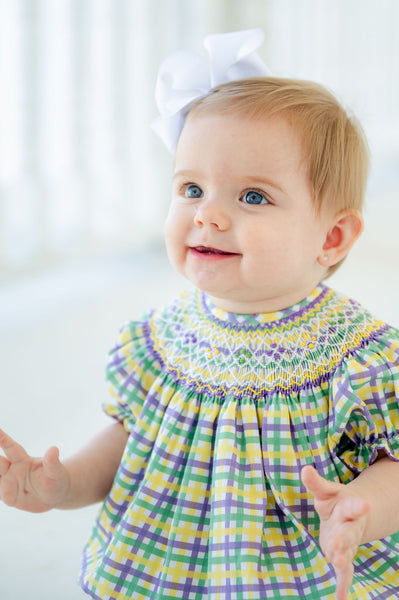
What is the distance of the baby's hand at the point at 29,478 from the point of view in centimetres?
87

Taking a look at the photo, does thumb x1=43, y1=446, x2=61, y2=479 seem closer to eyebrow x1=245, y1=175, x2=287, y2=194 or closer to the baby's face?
the baby's face

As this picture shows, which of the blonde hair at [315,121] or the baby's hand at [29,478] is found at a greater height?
the blonde hair at [315,121]

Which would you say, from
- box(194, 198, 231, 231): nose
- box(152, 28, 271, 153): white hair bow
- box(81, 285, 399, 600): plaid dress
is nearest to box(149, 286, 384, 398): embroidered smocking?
box(81, 285, 399, 600): plaid dress

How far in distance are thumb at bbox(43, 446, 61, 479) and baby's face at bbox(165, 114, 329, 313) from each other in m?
0.26

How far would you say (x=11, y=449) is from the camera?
87 centimetres

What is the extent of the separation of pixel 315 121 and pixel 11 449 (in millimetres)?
529

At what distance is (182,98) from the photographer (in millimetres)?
931

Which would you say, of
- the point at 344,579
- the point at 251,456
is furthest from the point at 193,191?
the point at 344,579

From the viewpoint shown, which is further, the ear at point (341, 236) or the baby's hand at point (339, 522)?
the ear at point (341, 236)

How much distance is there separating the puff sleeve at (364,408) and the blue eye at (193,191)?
0.26 meters

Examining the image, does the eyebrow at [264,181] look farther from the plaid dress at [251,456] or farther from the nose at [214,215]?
the plaid dress at [251,456]

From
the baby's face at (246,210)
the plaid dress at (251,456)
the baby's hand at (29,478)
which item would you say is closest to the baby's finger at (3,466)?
the baby's hand at (29,478)

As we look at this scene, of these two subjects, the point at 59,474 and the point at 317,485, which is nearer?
the point at 317,485

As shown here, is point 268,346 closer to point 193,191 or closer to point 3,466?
point 193,191
